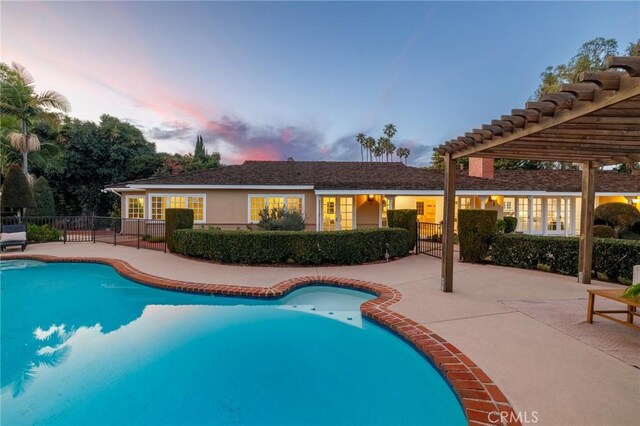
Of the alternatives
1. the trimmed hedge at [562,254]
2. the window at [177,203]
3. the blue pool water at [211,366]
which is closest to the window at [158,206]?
the window at [177,203]

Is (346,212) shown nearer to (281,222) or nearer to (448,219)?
(281,222)

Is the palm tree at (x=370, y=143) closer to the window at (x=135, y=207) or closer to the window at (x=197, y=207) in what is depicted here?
the window at (x=197, y=207)

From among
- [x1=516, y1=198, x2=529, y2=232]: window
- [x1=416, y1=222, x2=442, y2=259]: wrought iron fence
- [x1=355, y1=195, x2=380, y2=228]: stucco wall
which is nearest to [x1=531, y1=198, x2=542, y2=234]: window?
[x1=516, y1=198, x2=529, y2=232]: window

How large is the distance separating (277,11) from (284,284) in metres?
11.1

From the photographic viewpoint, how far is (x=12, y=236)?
12.3m

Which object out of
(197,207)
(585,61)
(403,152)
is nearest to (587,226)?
(197,207)

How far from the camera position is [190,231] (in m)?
10.3

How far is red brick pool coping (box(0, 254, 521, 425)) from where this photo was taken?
8.62 feet

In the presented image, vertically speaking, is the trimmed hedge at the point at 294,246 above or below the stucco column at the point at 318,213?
below

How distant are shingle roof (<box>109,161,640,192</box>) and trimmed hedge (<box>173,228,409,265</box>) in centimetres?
552

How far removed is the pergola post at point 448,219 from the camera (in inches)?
248

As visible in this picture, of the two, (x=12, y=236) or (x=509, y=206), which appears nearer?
(x=12, y=236)

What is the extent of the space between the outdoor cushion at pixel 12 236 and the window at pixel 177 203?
4.93 meters

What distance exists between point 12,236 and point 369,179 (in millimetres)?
16542
